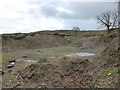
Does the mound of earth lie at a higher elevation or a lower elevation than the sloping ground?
lower

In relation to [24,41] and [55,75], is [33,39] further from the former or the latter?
[55,75]

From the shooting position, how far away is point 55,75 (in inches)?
371

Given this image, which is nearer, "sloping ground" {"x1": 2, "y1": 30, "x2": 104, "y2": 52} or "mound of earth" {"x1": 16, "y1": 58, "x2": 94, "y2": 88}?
"mound of earth" {"x1": 16, "y1": 58, "x2": 94, "y2": 88}

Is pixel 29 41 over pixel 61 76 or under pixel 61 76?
over

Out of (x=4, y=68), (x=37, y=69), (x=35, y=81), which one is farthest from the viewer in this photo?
(x=4, y=68)

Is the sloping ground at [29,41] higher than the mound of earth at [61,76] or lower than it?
higher

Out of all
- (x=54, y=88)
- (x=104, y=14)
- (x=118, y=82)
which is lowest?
(x=54, y=88)

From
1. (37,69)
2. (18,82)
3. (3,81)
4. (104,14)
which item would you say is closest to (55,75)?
(37,69)

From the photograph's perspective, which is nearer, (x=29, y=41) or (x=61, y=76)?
(x=61, y=76)

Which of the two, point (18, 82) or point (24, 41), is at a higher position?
point (24, 41)

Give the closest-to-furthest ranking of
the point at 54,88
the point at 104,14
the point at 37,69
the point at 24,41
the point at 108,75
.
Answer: the point at 108,75, the point at 54,88, the point at 37,69, the point at 24,41, the point at 104,14

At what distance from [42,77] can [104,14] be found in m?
32.2

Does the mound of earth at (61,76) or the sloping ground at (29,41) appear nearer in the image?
the mound of earth at (61,76)

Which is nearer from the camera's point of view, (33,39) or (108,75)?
(108,75)
